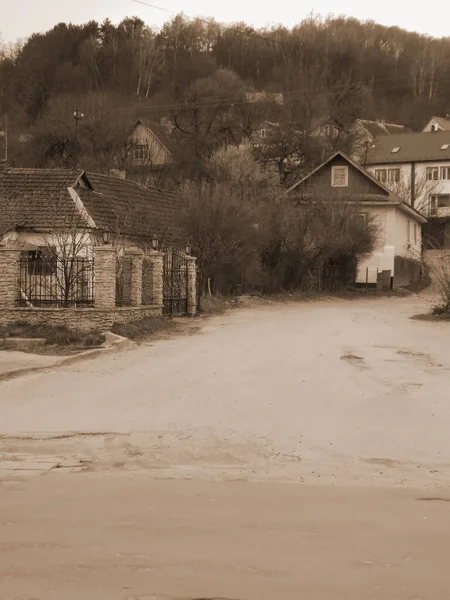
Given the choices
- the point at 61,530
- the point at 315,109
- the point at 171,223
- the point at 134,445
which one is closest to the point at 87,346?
the point at 134,445

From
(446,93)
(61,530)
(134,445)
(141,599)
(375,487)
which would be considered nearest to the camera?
(141,599)

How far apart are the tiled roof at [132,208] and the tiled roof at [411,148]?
1501 inches

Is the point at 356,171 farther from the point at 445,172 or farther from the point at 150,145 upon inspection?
the point at 445,172

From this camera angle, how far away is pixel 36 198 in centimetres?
3388

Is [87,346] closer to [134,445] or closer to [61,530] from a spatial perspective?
[134,445]

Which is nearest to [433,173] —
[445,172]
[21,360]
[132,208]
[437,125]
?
[445,172]

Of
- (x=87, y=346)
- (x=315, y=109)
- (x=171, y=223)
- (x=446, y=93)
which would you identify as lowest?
(x=87, y=346)

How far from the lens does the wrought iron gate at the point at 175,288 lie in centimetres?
2756

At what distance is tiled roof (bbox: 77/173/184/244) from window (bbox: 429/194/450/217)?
36.0m

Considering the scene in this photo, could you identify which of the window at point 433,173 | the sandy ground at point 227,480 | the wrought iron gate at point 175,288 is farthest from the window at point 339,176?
the sandy ground at point 227,480

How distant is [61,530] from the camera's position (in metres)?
6.48

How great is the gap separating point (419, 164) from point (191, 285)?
52045mm

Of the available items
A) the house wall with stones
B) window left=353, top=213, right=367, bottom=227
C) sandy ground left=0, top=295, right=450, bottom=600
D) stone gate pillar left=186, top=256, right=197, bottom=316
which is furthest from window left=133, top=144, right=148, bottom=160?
sandy ground left=0, top=295, right=450, bottom=600

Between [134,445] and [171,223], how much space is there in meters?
28.1
